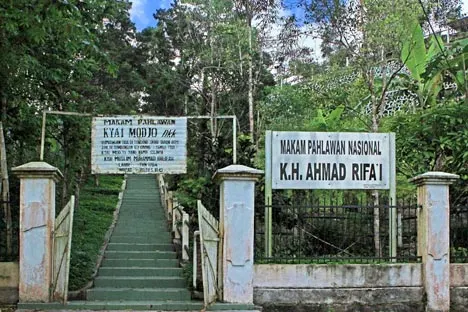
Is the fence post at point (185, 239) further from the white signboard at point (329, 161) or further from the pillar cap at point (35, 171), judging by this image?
the pillar cap at point (35, 171)

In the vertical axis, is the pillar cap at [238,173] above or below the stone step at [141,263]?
above

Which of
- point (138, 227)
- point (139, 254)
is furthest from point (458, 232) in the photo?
point (138, 227)

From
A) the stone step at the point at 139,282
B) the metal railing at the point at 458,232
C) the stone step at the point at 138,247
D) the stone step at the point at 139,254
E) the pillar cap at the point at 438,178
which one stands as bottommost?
the stone step at the point at 139,282

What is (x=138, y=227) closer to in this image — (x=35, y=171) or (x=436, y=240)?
(x=35, y=171)

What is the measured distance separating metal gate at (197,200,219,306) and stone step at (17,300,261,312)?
0.76 feet

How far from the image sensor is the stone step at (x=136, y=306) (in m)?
8.94

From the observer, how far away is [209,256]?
920 centimetres

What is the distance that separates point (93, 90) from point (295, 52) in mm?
10348

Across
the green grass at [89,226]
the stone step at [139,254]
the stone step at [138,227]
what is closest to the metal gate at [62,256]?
the green grass at [89,226]

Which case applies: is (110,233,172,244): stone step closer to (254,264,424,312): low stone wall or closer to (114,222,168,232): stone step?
(114,222,168,232): stone step

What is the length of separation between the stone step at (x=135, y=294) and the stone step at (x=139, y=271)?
1.02m

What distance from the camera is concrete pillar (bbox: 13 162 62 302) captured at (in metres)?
9.02

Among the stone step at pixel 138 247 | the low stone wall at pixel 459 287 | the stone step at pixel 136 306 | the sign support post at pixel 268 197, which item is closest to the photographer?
the stone step at pixel 136 306

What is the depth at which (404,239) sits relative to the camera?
12078mm
